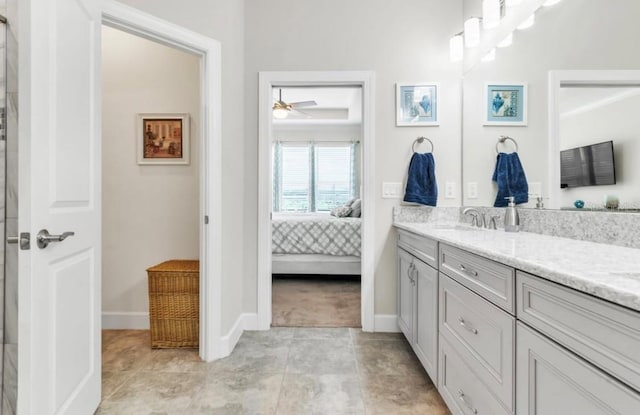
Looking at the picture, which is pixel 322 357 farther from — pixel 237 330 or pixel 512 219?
pixel 512 219

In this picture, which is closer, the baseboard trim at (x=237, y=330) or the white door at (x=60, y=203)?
the white door at (x=60, y=203)

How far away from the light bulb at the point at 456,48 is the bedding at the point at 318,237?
83.1 inches

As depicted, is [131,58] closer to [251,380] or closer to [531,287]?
[251,380]

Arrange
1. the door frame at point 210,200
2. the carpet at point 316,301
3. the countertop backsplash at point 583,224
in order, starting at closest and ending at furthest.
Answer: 1. the countertop backsplash at point 583,224
2. the door frame at point 210,200
3. the carpet at point 316,301

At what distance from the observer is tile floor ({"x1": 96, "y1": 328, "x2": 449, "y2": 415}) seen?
1.61 metres

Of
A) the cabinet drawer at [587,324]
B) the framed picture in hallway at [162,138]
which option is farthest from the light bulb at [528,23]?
the framed picture in hallway at [162,138]

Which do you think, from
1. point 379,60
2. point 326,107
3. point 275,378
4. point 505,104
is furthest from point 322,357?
point 326,107

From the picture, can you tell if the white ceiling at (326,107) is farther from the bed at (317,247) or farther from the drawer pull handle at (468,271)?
the drawer pull handle at (468,271)

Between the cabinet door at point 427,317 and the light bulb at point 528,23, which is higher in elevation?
the light bulb at point 528,23

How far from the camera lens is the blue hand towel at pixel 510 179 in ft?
6.37

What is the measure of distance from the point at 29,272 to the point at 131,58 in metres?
2.09

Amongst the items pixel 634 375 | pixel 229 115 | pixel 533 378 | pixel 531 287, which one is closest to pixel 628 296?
pixel 634 375

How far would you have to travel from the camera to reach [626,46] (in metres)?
1.25

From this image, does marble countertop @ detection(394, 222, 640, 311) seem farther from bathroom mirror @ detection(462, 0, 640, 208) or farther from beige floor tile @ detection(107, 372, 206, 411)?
beige floor tile @ detection(107, 372, 206, 411)
